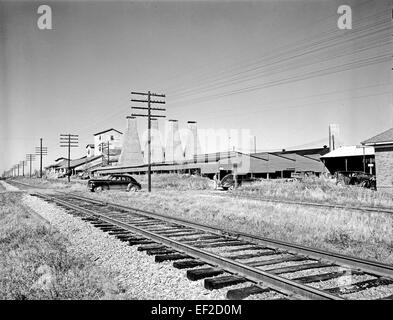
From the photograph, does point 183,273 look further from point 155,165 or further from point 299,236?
point 155,165

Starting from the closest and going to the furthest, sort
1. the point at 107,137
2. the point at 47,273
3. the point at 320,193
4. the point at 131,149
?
the point at 47,273 → the point at 320,193 → the point at 131,149 → the point at 107,137

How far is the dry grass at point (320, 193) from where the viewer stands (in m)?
16.8

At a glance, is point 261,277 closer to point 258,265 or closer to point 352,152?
point 258,265

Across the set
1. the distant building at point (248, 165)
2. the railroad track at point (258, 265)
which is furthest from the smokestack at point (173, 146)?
the railroad track at point (258, 265)

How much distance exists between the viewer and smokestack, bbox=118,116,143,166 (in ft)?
218

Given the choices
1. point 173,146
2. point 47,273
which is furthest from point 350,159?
point 47,273

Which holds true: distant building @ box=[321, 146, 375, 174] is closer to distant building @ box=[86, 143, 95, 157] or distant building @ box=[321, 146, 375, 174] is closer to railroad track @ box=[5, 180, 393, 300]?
railroad track @ box=[5, 180, 393, 300]

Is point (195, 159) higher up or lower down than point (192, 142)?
lower down

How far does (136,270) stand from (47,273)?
56.2 inches

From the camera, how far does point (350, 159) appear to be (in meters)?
42.1

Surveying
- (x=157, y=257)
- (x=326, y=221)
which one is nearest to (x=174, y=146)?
(x=326, y=221)

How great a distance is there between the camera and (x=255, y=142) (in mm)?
74438

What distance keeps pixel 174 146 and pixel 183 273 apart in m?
55.3
